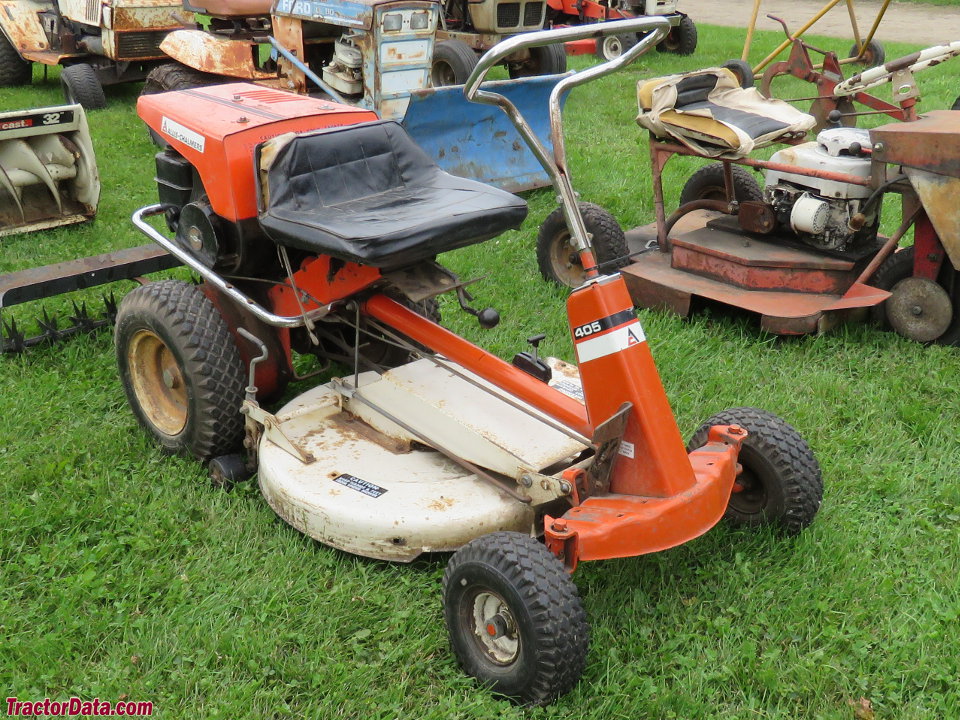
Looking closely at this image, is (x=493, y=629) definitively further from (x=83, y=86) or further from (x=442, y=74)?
(x=83, y=86)

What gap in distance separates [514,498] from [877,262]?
2414mm

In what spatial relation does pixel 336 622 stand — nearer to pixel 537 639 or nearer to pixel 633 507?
pixel 537 639

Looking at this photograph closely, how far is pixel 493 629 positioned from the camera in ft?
8.48

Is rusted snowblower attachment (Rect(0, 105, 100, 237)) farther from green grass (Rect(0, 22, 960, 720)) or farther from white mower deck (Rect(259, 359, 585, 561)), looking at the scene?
white mower deck (Rect(259, 359, 585, 561))

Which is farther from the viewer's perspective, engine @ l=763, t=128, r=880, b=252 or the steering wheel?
the steering wheel

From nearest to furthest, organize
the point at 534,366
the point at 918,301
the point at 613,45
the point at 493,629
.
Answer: the point at 493,629, the point at 534,366, the point at 918,301, the point at 613,45

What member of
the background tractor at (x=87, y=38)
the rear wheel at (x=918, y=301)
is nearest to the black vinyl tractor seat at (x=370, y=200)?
the rear wheel at (x=918, y=301)

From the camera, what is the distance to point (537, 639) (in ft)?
7.88

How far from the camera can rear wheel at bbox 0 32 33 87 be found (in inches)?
387

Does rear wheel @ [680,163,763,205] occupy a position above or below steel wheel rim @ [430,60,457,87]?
above

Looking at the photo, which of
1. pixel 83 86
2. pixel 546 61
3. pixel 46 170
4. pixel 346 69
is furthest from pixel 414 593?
pixel 546 61

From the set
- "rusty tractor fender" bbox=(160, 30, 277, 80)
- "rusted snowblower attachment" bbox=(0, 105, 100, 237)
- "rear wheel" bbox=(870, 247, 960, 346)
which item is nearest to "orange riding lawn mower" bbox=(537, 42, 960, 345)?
"rear wheel" bbox=(870, 247, 960, 346)

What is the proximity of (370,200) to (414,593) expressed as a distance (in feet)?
4.36

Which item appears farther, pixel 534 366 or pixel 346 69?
pixel 346 69
